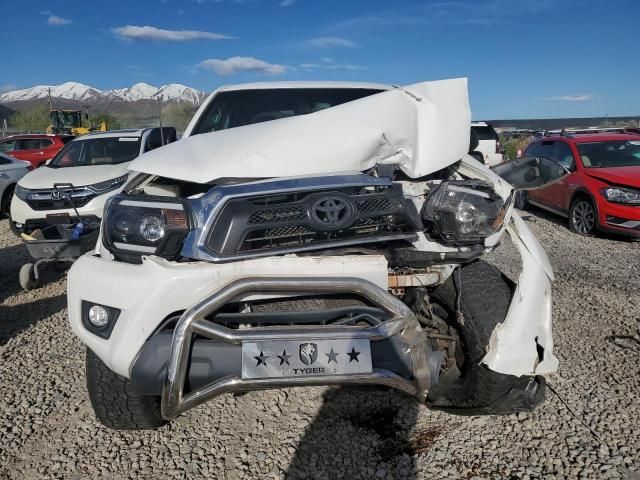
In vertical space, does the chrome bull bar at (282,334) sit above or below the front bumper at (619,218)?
above

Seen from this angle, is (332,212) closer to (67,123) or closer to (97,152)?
(97,152)

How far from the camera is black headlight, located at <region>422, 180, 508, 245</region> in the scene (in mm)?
2377

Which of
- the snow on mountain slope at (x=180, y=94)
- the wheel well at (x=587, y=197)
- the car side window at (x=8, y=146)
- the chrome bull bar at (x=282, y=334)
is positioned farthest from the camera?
the car side window at (x=8, y=146)

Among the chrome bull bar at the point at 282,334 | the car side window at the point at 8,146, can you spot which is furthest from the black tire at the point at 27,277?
the car side window at the point at 8,146

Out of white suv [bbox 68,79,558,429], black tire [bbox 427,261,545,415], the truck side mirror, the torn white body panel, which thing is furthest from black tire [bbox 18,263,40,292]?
the torn white body panel

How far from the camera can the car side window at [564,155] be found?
8375 mm

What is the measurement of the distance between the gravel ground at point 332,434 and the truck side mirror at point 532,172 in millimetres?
1188

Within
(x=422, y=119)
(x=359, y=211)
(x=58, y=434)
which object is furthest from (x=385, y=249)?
(x=58, y=434)

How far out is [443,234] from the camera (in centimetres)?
239

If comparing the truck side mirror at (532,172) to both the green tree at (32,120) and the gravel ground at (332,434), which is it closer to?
the gravel ground at (332,434)

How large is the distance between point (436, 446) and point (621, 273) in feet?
13.1

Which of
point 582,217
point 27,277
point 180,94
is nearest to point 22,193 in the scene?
point 27,277

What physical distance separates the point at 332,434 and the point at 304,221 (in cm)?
121

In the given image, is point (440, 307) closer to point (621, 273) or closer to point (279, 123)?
point (279, 123)
